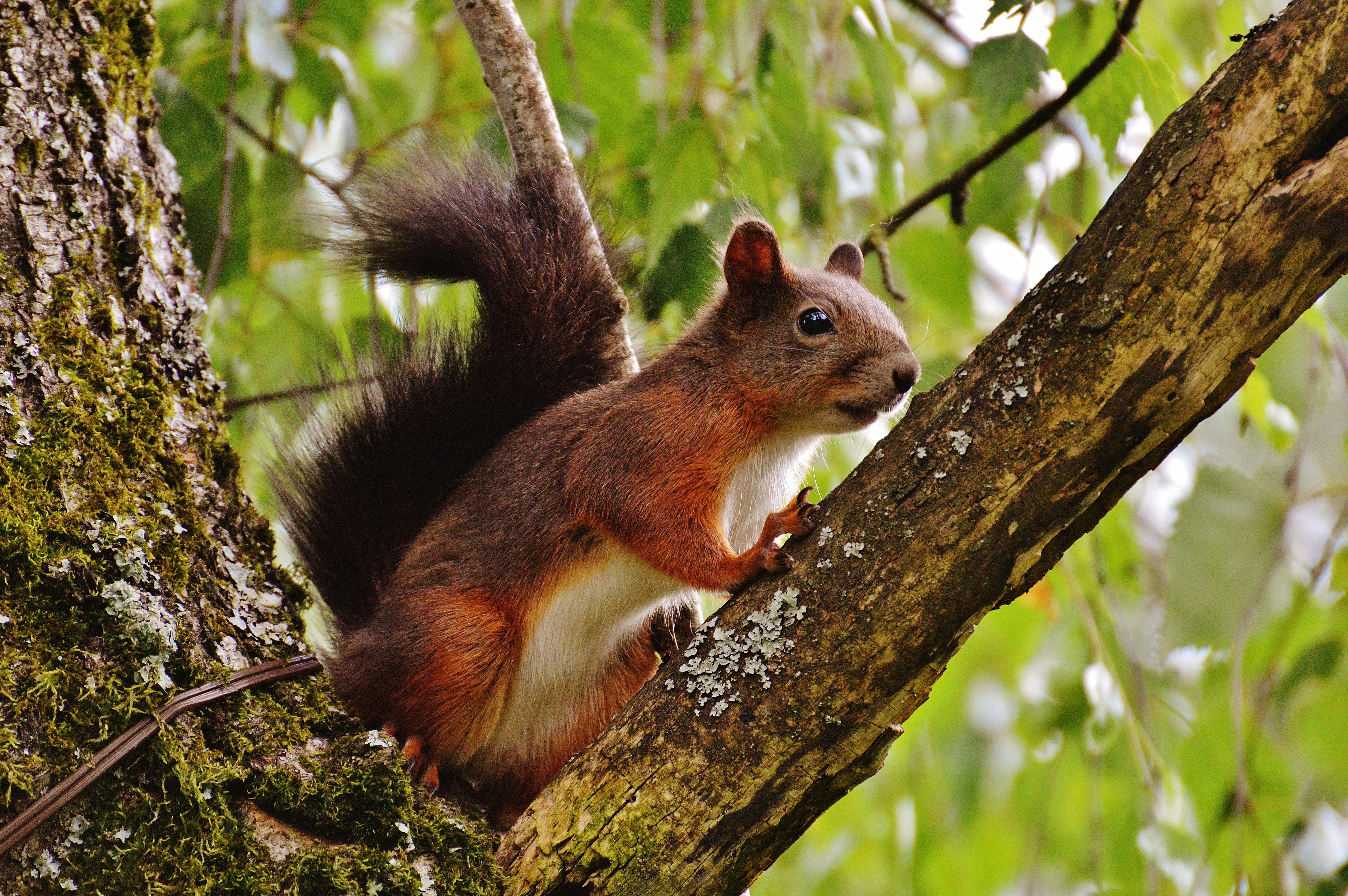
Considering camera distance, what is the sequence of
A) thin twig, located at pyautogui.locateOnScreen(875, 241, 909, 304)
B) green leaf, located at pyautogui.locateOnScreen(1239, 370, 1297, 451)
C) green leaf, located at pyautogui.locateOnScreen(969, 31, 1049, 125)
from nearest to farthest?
green leaf, located at pyautogui.locateOnScreen(969, 31, 1049, 125), thin twig, located at pyautogui.locateOnScreen(875, 241, 909, 304), green leaf, located at pyautogui.locateOnScreen(1239, 370, 1297, 451)

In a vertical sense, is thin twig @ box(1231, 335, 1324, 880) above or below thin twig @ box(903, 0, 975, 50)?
below

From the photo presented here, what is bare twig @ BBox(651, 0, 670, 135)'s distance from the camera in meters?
2.38

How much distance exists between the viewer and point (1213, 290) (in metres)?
1.20

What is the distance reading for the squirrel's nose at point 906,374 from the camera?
197cm

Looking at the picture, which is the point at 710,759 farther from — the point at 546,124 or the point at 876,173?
the point at 876,173

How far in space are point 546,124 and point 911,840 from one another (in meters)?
1.83

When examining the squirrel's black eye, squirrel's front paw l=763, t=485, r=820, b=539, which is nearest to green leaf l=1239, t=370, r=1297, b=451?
the squirrel's black eye

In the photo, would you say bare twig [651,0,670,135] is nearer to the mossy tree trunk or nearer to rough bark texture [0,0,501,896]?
rough bark texture [0,0,501,896]

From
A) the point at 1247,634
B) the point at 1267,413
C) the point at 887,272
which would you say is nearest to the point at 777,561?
the point at 887,272

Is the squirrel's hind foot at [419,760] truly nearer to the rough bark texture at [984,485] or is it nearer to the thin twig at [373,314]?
the rough bark texture at [984,485]

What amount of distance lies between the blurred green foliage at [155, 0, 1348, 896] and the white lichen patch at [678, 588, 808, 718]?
33.0 inches

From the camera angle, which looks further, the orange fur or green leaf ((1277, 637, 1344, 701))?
green leaf ((1277, 637, 1344, 701))

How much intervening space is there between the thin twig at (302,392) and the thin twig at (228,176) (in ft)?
0.71

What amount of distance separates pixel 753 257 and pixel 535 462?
0.59 metres
